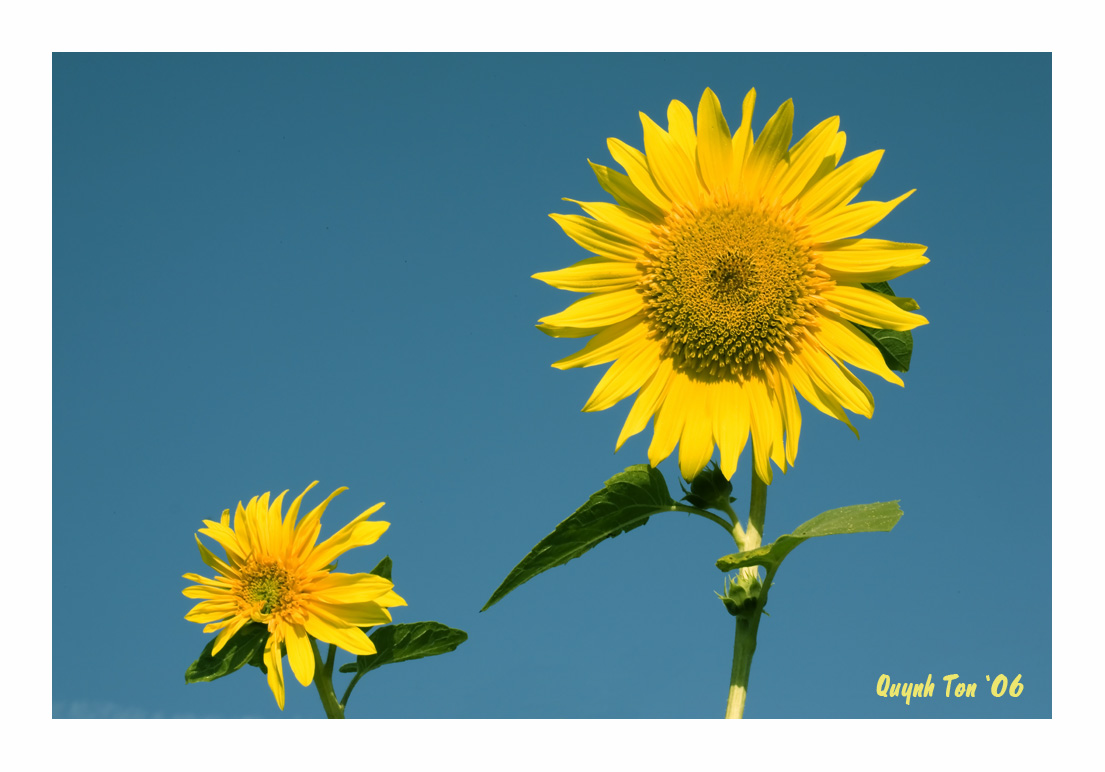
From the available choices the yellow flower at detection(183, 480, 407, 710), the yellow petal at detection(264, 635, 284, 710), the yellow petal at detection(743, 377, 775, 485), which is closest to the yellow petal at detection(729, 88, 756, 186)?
the yellow petal at detection(743, 377, 775, 485)

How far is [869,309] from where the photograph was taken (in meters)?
2.91

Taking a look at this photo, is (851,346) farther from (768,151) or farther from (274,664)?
(274,664)

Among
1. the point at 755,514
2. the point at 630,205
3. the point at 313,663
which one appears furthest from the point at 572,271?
the point at 313,663

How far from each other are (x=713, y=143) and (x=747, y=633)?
1.51m

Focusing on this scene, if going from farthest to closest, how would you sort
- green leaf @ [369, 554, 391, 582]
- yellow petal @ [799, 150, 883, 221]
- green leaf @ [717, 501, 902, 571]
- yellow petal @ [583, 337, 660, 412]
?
green leaf @ [369, 554, 391, 582] < yellow petal @ [583, 337, 660, 412] < yellow petal @ [799, 150, 883, 221] < green leaf @ [717, 501, 902, 571]

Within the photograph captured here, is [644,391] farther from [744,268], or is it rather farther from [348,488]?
[348,488]

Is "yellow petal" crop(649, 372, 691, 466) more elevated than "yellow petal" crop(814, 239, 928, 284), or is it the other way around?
"yellow petal" crop(814, 239, 928, 284)

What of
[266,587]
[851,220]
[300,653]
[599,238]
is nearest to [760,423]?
[851,220]

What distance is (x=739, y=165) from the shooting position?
9.80 feet

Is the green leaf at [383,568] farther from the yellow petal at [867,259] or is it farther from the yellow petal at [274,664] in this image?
the yellow petal at [867,259]

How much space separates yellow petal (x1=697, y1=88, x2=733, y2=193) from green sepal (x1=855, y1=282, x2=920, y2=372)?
591mm

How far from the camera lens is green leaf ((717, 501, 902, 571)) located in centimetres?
253

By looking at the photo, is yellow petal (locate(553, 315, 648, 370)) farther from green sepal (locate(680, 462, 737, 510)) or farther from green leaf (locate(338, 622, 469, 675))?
green leaf (locate(338, 622, 469, 675))

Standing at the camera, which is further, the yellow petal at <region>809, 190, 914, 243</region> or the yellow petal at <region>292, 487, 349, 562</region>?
the yellow petal at <region>292, 487, 349, 562</region>
